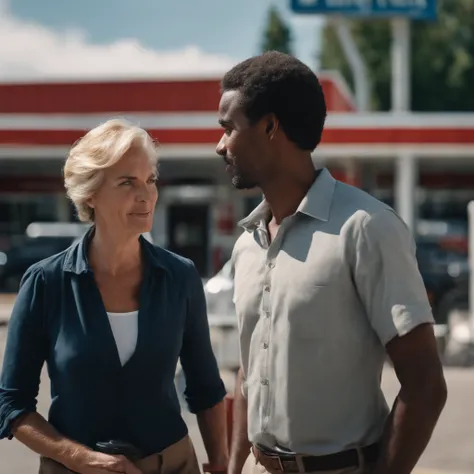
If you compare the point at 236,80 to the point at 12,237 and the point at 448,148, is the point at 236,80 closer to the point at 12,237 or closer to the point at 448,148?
the point at 448,148

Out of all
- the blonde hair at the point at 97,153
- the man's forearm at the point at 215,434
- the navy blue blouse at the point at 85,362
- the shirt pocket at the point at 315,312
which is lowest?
the man's forearm at the point at 215,434

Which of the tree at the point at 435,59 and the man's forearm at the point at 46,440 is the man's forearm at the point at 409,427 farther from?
the tree at the point at 435,59

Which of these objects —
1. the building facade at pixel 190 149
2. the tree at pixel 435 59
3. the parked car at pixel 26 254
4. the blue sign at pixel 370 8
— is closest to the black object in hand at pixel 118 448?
the building facade at pixel 190 149

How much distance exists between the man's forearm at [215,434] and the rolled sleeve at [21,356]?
0.61 metres

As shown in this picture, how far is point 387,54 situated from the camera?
201ft

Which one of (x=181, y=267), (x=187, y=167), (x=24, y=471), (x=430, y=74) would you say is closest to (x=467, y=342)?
(x=24, y=471)

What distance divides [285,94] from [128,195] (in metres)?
0.71

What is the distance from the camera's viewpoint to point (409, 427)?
247 cm

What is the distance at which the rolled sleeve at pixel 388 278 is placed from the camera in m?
2.47

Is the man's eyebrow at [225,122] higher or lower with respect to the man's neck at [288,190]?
higher

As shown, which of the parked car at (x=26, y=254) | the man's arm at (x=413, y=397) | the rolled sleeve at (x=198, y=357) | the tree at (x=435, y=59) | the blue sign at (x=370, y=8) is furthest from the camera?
the tree at (x=435, y=59)

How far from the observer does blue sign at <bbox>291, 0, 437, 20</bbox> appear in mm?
22312

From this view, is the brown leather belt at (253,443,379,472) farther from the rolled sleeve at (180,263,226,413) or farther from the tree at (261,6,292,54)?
the tree at (261,6,292,54)

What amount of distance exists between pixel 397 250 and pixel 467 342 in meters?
Result: 11.9
